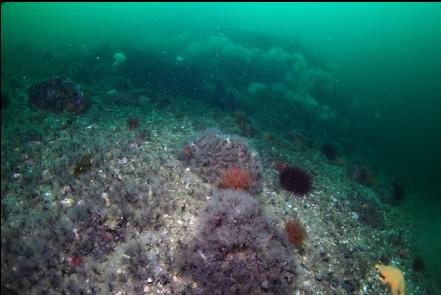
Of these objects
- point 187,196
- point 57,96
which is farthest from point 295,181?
point 57,96

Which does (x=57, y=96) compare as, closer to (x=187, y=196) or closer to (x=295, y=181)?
(x=187, y=196)

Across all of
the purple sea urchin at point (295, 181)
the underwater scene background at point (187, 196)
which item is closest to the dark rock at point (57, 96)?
the underwater scene background at point (187, 196)

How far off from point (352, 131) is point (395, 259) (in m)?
17.0

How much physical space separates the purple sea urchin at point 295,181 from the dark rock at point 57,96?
350 inches

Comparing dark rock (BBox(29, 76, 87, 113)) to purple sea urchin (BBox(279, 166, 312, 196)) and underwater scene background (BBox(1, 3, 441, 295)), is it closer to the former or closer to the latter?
underwater scene background (BBox(1, 3, 441, 295))

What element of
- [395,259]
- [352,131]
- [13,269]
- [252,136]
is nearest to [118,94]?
[252,136]

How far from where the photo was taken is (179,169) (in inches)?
402

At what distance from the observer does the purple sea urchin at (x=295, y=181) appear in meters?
10.8

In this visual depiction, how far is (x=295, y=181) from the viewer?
35.9 feet

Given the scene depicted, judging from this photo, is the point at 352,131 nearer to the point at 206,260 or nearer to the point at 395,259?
the point at 395,259

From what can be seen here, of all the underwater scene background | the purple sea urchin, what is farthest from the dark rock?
the purple sea urchin

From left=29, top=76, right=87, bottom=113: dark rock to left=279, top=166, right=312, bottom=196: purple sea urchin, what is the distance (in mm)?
8900

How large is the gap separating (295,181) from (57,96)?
10.3 meters

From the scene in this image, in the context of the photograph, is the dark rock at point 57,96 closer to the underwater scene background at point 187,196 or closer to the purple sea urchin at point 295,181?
the underwater scene background at point 187,196
